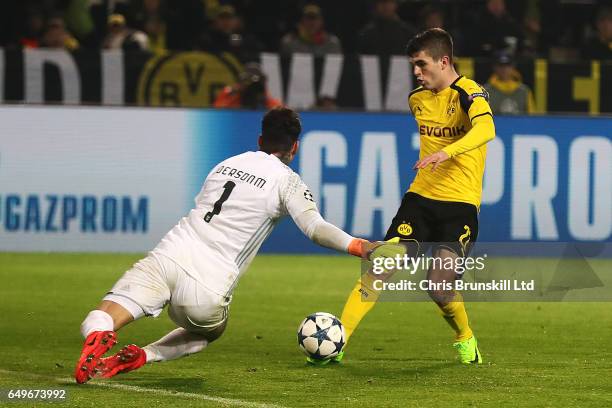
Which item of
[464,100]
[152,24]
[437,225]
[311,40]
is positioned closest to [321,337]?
[437,225]

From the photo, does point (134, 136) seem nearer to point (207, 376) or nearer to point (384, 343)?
point (384, 343)

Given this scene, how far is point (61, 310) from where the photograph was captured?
424 inches

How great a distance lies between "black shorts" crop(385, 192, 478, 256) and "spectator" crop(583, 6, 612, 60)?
971cm

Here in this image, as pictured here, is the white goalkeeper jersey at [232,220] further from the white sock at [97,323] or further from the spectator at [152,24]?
the spectator at [152,24]

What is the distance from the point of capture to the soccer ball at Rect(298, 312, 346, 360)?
8039 millimetres

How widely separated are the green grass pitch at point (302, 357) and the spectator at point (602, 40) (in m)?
6.10

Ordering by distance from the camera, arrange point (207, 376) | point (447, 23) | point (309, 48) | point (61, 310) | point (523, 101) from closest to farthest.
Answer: point (207, 376) < point (61, 310) < point (523, 101) < point (309, 48) < point (447, 23)

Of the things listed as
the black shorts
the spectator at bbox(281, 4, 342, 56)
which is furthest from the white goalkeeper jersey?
the spectator at bbox(281, 4, 342, 56)

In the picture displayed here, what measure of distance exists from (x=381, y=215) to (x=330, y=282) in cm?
207

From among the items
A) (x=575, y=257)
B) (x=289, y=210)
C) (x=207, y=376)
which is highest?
(x=289, y=210)

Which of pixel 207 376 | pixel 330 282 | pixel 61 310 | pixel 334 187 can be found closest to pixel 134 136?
pixel 334 187

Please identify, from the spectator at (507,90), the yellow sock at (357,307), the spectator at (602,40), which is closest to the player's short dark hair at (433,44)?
the yellow sock at (357,307)

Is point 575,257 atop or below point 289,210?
below

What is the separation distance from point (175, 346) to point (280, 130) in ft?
4.30
